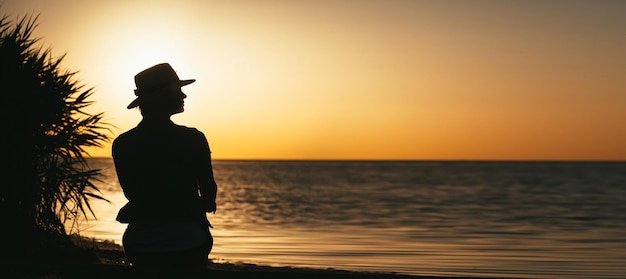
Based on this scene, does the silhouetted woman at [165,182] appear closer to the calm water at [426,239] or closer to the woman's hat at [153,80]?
the woman's hat at [153,80]

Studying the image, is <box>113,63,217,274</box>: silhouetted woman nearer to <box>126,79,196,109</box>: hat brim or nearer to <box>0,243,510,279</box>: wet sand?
<box>126,79,196,109</box>: hat brim

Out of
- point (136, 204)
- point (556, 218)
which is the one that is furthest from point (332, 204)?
point (136, 204)

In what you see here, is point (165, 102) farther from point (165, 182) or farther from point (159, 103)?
point (165, 182)

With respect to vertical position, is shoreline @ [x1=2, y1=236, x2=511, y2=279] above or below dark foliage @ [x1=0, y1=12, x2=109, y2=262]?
below

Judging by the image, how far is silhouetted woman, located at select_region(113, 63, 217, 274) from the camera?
3.79 meters

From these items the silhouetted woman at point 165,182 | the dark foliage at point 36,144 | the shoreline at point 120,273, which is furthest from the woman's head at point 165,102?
the dark foliage at point 36,144

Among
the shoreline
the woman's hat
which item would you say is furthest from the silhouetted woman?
the shoreline

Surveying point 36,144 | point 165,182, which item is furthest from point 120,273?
point 36,144

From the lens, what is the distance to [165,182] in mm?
3852

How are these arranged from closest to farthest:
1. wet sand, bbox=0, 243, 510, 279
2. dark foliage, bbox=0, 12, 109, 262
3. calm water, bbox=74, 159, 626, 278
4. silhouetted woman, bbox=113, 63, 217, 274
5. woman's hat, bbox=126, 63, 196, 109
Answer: wet sand, bbox=0, 243, 510, 279
silhouetted woman, bbox=113, 63, 217, 274
woman's hat, bbox=126, 63, 196, 109
dark foliage, bbox=0, 12, 109, 262
calm water, bbox=74, 159, 626, 278

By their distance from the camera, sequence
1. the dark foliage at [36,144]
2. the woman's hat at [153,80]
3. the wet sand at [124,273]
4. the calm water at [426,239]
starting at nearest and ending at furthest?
the wet sand at [124,273] → the woman's hat at [153,80] → the dark foliage at [36,144] → the calm water at [426,239]

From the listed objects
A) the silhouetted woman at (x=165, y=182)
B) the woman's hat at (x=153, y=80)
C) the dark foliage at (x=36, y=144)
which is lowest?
the silhouetted woman at (x=165, y=182)

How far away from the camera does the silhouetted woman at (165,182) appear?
379 centimetres

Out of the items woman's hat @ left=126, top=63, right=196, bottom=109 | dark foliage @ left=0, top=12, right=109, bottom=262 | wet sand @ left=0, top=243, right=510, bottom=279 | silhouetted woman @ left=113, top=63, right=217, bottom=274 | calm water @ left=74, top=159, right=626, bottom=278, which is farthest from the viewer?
calm water @ left=74, top=159, right=626, bottom=278
